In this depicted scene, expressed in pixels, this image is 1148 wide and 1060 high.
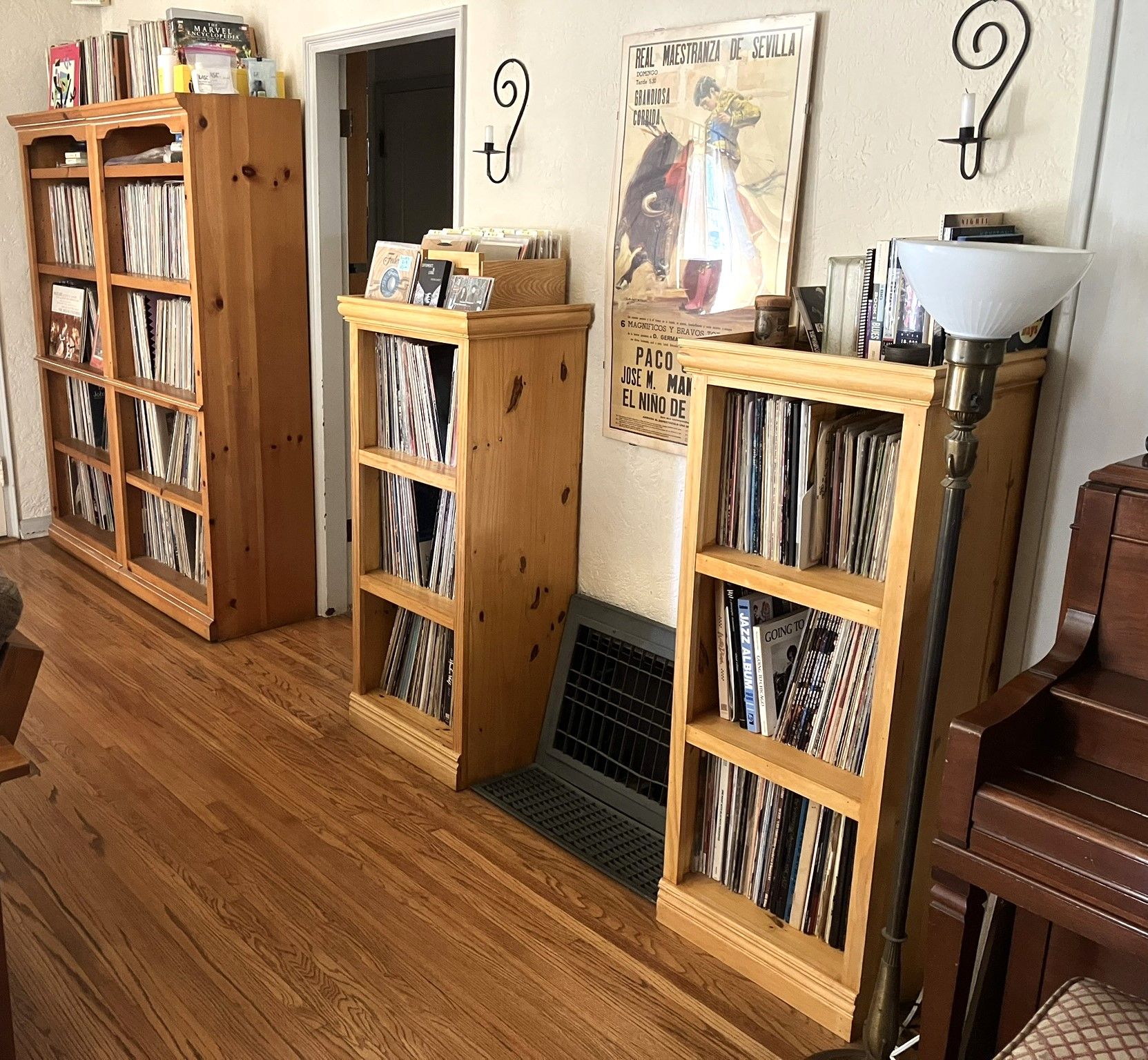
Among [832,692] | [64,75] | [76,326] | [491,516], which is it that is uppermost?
[64,75]

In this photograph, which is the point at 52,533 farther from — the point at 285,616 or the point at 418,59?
the point at 418,59

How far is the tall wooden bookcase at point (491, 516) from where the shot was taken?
2.46 meters

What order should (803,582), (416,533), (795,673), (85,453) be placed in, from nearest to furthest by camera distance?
1. (803,582)
2. (795,673)
3. (416,533)
4. (85,453)

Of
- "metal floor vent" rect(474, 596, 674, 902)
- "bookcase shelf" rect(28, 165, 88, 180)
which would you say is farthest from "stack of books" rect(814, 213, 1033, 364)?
"bookcase shelf" rect(28, 165, 88, 180)

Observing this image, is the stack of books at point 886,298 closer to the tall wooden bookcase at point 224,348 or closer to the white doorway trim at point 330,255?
the white doorway trim at point 330,255

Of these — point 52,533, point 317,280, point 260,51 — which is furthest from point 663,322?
point 52,533

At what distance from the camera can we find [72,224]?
4.01 m

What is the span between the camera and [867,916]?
1860 millimetres

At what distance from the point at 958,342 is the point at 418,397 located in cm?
149

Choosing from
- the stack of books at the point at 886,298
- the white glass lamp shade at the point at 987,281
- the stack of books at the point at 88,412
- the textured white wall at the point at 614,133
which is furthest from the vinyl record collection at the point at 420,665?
the stack of books at the point at 88,412

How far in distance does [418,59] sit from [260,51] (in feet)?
4.05

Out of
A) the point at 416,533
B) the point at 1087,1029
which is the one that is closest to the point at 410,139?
the point at 416,533

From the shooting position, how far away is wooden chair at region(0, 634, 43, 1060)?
156cm

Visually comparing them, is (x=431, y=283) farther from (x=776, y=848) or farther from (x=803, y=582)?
(x=776, y=848)
